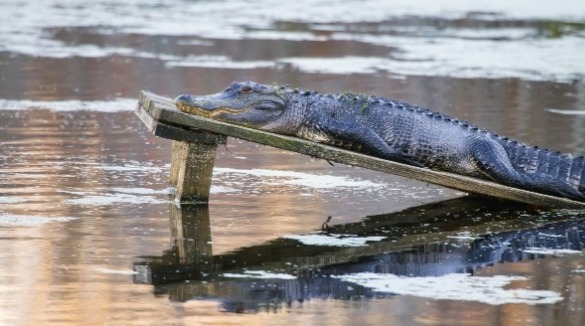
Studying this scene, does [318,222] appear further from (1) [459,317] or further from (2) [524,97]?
(2) [524,97]

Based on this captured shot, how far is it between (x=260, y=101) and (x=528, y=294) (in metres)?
3.66

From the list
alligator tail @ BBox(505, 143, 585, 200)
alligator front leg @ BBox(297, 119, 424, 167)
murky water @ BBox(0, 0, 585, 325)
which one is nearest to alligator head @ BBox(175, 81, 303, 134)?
alligator front leg @ BBox(297, 119, 424, 167)

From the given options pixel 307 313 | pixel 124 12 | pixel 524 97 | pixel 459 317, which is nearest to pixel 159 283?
pixel 307 313

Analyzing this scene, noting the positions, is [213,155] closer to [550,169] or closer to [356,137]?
[356,137]

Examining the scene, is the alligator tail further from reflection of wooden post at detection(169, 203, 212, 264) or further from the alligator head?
reflection of wooden post at detection(169, 203, 212, 264)

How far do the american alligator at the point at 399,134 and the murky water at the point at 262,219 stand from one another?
1.02 feet

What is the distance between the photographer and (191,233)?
9797 mm

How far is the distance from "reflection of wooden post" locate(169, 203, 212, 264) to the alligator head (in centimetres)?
83

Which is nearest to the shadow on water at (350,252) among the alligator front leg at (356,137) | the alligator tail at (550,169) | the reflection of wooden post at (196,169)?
the reflection of wooden post at (196,169)

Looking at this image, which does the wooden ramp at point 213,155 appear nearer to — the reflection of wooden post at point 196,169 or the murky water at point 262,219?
the reflection of wooden post at point 196,169

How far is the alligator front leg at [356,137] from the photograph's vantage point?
11.3 meters

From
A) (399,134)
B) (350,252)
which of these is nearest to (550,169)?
(399,134)

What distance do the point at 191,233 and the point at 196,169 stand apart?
1.00 meters

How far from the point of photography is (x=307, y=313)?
25.3 ft
